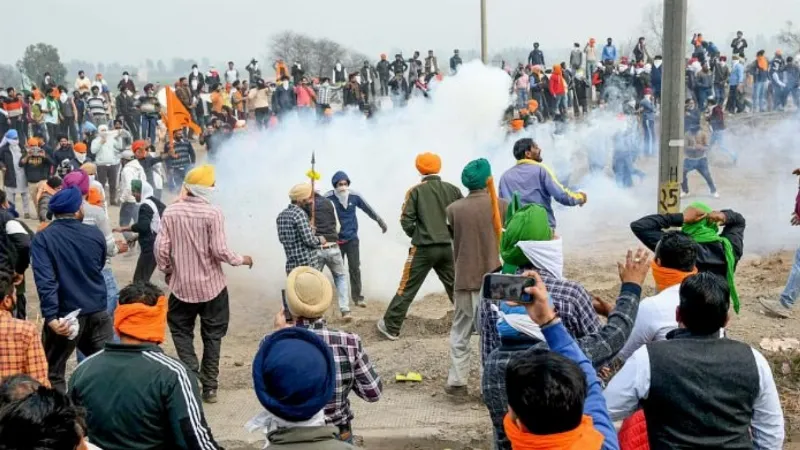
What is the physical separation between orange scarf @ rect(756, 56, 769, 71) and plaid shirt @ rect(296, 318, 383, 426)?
23.8 meters

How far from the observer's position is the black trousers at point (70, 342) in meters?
6.16

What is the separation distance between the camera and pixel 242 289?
40.6 feet

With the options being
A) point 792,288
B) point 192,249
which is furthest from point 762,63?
point 192,249

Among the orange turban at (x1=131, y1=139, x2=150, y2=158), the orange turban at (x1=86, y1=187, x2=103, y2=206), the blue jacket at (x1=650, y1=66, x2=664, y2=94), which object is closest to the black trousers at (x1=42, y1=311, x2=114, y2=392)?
the orange turban at (x1=86, y1=187, x2=103, y2=206)

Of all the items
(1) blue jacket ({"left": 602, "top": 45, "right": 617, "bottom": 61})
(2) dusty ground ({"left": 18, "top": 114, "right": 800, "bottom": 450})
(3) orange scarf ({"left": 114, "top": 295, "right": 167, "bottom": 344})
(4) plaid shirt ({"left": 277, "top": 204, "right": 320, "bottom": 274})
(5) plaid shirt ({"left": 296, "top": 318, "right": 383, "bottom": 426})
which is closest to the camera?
(3) orange scarf ({"left": 114, "top": 295, "right": 167, "bottom": 344})

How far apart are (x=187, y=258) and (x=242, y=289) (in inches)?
220

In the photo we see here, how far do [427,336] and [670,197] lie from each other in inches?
121

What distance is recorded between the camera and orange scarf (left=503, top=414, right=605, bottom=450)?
2539mm

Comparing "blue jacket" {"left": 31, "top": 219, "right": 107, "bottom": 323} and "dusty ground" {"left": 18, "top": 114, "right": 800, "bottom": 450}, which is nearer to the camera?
"blue jacket" {"left": 31, "top": 219, "right": 107, "bottom": 323}

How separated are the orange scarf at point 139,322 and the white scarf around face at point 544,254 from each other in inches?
64.7

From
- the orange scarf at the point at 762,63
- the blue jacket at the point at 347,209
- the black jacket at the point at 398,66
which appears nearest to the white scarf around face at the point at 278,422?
the blue jacket at the point at 347,209

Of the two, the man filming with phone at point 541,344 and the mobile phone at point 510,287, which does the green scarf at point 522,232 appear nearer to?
the man filming with phone at point 541,344

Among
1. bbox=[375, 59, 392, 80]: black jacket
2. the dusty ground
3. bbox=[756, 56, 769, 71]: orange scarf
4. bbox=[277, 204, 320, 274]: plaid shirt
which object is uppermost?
bbox=[375, 59, 392, 80]: black jacket

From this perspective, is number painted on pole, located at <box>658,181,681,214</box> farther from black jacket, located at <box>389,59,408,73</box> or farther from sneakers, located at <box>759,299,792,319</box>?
black jacket, located at <box>389,59,408,73</box>
